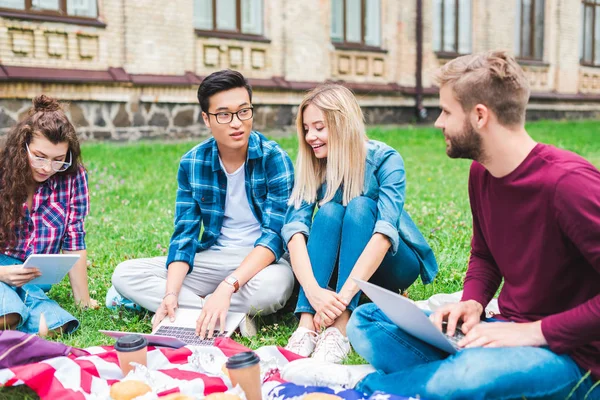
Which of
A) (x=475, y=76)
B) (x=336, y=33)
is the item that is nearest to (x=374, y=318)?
(x=475, y=76)

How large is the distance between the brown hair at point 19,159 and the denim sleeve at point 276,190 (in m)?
1.06

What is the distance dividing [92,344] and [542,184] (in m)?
2.20

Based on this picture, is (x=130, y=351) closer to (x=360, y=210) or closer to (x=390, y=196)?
(x=360, y=210)

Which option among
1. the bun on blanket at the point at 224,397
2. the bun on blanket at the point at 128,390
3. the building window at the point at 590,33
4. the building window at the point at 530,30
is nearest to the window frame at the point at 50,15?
the bun on blanket at the point at 128,390

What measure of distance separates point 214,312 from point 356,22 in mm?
13178

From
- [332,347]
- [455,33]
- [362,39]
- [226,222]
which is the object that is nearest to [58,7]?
[362,39]

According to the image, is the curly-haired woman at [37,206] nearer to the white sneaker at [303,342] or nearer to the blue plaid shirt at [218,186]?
the blue plaid shirt at [218,186]

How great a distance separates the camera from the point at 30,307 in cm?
345

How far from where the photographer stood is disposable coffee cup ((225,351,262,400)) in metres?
2.26

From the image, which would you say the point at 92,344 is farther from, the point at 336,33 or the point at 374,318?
the point at 336,33

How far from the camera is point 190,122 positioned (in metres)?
12.5

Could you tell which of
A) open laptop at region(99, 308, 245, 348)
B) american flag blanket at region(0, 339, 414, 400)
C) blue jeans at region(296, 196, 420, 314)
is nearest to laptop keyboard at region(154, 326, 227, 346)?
open laptop at region(99, 308, 245, 348)

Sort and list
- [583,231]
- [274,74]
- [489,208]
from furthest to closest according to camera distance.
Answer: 1. [274,74]
2. [489,208]
3. [583,231]

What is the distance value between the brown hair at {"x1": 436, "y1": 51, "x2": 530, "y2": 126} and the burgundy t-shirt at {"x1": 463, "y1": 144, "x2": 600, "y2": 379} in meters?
0.16
